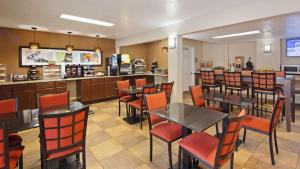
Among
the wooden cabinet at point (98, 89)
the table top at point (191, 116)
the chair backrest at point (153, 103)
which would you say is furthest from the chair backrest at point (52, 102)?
the wooden cabinet at point (98, 89)

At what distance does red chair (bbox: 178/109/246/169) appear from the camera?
1.59 meters

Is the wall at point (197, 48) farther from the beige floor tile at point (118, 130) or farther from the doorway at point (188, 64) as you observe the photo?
the beige floor tile at point (118, 130)

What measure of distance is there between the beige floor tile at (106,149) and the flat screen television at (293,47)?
8.04 m

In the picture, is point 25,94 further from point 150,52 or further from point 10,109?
point 150,52

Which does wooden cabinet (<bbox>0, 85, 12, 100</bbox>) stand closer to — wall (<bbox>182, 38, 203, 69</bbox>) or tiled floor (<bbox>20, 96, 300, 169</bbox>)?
tiled floor (<bbox>20, 96, 300, 169</bbox>)

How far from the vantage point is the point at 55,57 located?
5938 mm

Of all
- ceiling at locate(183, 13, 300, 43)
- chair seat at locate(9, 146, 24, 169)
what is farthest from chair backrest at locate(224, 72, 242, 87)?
chair seat at locate(9, 146, 24, 169)

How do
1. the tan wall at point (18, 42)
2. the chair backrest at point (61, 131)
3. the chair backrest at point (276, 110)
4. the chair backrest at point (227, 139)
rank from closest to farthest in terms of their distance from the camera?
the chair backrest at point (227, 139)
the chair backrest at point (61, 131)
the chair backrest at point (276, 110)
the tan wall at point (18, 42)

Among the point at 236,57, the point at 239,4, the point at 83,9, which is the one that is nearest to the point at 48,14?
the point at 83,9

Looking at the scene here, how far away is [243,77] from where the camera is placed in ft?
15.5

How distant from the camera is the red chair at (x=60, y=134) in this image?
5.66 feet

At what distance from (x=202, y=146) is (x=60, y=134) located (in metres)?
1.57

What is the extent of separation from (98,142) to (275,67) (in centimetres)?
801

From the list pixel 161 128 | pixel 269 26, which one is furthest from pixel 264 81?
pixel 161 128
